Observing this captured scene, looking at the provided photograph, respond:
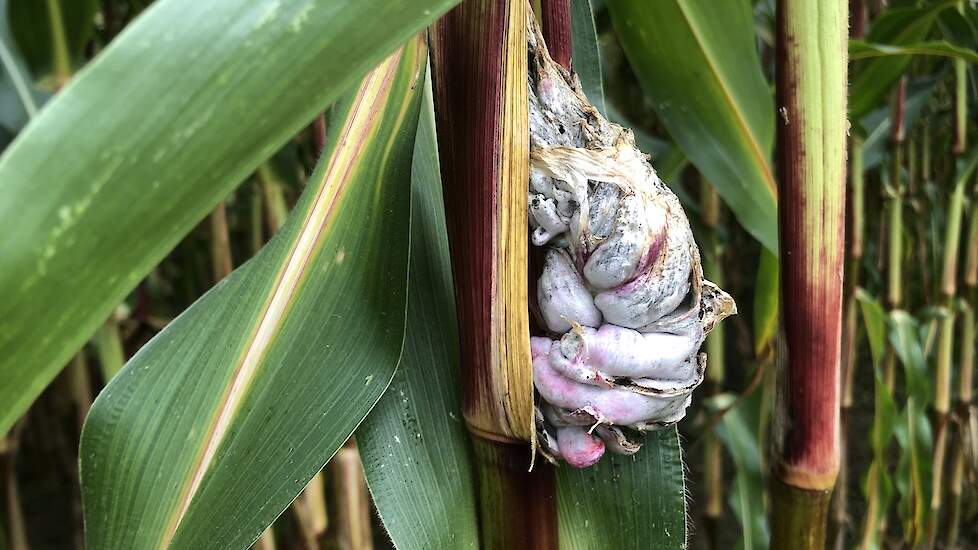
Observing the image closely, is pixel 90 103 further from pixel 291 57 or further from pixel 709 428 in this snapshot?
pixel 709 428

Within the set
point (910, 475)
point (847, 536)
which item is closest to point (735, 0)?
point (910, 475)

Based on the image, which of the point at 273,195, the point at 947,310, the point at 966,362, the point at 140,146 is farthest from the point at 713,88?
the point at 966,362

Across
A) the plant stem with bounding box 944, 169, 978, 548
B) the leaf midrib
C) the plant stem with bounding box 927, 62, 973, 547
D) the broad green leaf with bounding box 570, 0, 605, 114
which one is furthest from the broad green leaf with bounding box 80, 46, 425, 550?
the plant stem with bounding box 944, 169, 978, 548

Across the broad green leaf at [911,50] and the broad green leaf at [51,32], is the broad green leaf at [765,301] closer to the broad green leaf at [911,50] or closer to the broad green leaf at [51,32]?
the broad green leaf at [911,50]

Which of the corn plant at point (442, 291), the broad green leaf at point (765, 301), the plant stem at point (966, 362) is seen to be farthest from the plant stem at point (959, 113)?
the corn plant at point (442, 291)

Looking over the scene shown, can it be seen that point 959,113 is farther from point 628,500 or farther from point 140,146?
point 140,146

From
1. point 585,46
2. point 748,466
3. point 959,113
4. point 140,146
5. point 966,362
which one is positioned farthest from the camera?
point 966,362

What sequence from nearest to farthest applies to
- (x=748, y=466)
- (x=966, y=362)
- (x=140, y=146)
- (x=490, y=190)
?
(x=140, y=146), (x=490, y=190), (x=748, y=466), (x=966, y=362)
